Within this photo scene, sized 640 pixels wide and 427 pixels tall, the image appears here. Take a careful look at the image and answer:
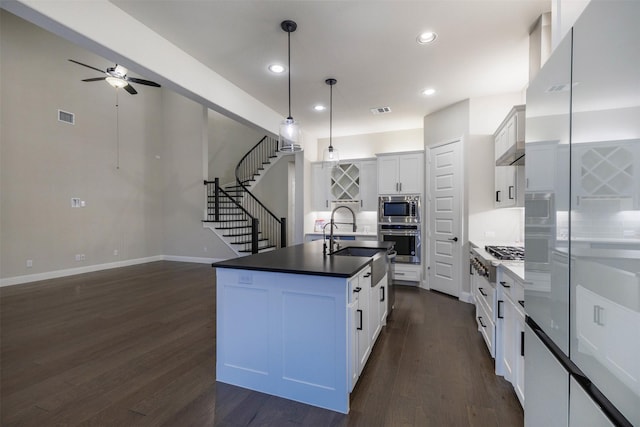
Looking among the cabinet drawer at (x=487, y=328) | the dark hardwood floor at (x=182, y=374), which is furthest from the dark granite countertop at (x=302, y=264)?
the cabinet drawer at (x=487, y=328)

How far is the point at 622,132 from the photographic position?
27.0 inches

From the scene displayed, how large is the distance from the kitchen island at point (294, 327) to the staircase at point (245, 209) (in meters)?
4.45

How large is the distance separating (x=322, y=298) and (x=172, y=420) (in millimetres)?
1232

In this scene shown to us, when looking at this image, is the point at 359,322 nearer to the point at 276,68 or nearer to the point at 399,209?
the point at 276,68

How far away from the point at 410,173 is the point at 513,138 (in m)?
2.50

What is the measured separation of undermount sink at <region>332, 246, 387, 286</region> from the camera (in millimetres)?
2691

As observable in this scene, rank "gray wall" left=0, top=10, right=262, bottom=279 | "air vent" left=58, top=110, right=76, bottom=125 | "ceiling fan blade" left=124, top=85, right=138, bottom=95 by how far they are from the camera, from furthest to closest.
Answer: "air vent" left=58, top=110, right=76, bottom=125 → "ceiling fan blade" left=124, top=85, right=138, bottom=95 → "gray wall" left=0, top=10, right=262, bottom=279

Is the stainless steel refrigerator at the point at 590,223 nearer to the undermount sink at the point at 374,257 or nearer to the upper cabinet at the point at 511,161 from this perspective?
the undermount sink at the point at 374,257

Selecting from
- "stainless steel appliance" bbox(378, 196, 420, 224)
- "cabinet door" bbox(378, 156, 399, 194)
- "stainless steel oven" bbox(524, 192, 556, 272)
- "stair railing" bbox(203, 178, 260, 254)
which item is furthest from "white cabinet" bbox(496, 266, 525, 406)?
"stair railing" bbox(203, 178, 260, 254)

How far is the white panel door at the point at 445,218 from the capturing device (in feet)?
14.8

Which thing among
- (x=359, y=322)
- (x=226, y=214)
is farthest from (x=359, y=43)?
(x=226, y=214)

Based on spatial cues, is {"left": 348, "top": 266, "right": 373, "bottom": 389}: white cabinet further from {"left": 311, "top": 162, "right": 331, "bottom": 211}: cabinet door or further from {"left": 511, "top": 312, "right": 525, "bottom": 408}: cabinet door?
{"left": 311, "top": 162, "right": 331, "bottom": 211}: cabinet door

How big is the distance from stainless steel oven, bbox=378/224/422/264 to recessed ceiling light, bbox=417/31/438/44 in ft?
10.1

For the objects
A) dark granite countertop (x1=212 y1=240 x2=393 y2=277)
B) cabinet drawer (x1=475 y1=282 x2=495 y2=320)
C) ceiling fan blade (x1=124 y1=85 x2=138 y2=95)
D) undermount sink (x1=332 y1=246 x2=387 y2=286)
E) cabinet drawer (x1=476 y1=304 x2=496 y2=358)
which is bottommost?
cabinet drawer (x1=476 y1=304 x2=496 y2=358)
